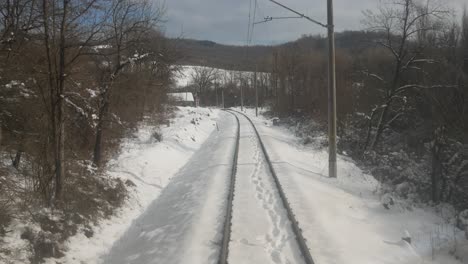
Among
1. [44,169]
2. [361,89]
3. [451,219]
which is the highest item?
[361,89]

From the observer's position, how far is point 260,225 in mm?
9172

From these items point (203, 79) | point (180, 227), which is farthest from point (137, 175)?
point (203, 79)

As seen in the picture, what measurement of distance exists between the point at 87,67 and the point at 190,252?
292 inches

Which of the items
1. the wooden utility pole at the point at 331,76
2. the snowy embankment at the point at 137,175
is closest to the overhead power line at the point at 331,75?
the wooden utility pole at the point at 331,76

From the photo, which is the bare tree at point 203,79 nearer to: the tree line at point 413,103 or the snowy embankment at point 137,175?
the tree line at point 413,103

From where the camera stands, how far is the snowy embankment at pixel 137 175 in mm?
8492

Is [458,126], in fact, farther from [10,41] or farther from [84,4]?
[10,41]

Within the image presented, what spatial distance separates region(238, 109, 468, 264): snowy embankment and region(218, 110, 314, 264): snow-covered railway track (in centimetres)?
29

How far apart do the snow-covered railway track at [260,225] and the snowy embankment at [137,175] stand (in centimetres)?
240

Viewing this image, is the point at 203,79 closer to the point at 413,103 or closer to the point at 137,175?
the point at 413,103

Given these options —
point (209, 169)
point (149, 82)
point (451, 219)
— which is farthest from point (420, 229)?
point (149, 82)

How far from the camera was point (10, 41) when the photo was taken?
9609mm

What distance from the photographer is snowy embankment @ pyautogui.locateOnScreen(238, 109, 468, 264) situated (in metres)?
7.98

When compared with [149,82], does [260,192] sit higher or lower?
lower
